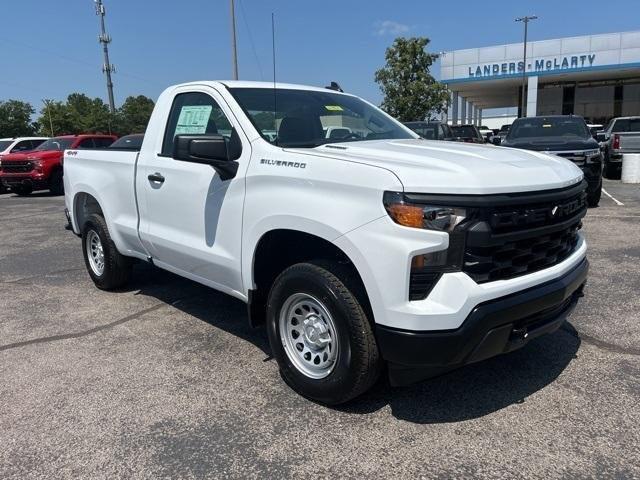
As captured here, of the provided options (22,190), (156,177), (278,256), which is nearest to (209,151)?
(278,256)

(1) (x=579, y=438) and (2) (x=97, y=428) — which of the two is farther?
(2) (x=97, y=428)

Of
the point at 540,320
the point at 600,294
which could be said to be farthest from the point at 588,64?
the point at 540,320

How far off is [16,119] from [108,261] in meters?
75.9

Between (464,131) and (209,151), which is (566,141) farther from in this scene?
(464,131)

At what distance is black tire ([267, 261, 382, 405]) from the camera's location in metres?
3.01

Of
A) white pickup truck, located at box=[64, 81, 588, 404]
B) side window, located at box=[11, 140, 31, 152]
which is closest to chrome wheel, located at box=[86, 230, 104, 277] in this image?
white pickup truck, located at box=[64, 81, 588, 404]

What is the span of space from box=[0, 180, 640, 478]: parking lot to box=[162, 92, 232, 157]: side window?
5.37 ft

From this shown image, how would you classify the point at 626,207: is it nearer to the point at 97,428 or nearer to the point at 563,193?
the point at 563,193

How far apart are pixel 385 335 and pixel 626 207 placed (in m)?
9.62

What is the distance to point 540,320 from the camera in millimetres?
3191

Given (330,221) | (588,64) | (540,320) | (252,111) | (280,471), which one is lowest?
(280,471)

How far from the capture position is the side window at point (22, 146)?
1983 centimetres

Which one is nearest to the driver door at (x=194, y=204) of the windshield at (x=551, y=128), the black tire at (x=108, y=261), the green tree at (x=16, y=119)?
the black tire at (x=108, y=261)

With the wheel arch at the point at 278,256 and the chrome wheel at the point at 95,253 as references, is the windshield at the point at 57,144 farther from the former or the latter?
the wheel arch at the point at 278,256
